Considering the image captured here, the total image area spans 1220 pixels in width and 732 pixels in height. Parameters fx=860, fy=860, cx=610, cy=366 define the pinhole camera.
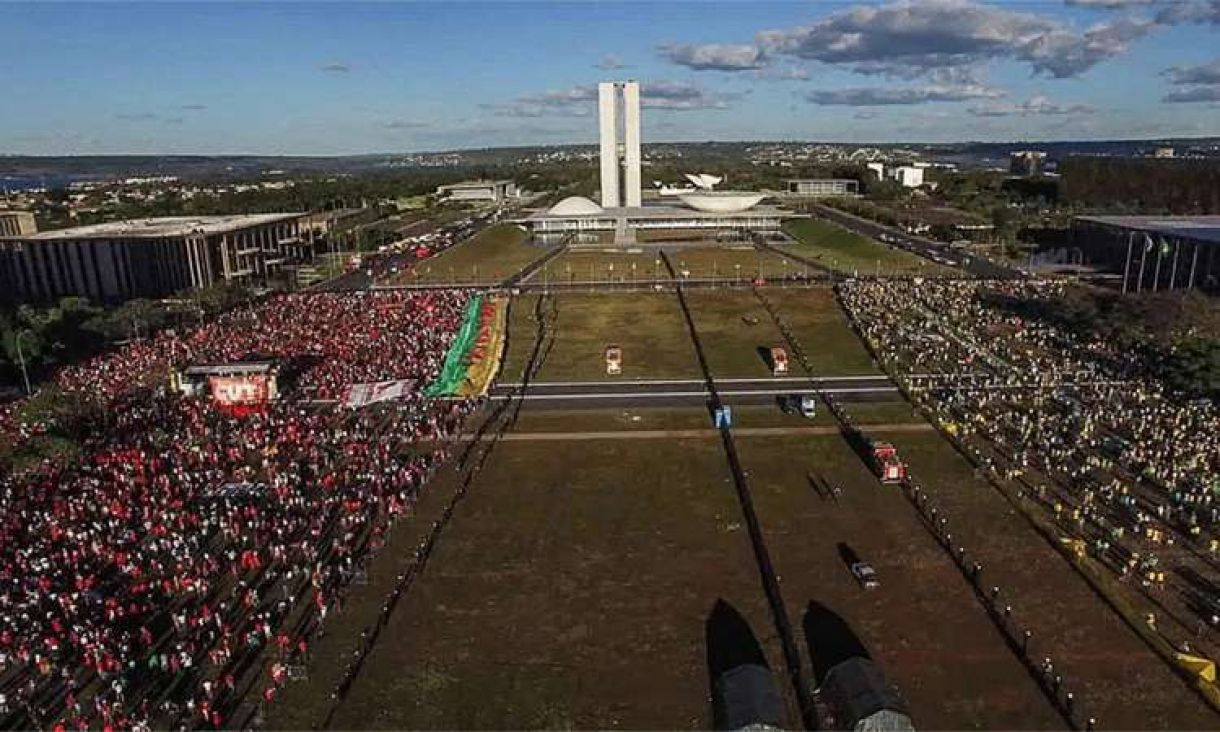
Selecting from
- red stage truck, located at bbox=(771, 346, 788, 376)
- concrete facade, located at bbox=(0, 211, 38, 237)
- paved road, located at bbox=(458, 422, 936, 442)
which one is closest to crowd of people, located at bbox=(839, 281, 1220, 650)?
paved road, located at bbox=(458, 422, 936, 442)

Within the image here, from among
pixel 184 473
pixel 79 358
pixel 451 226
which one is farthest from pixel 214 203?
pixel 184 473

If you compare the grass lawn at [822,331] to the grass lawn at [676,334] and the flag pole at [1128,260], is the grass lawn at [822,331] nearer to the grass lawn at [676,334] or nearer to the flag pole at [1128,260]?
the grass lawn at [676,334]

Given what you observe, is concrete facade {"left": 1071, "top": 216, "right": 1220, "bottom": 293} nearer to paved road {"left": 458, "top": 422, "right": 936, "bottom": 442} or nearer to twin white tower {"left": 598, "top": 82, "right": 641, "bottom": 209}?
paved road {"left": 458, "top": 422, "right": 936, "bottom": 442}

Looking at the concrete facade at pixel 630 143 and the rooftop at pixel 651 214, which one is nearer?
the rooftop at pixel 651 214

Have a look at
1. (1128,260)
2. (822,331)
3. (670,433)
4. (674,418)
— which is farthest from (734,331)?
(1128,260)

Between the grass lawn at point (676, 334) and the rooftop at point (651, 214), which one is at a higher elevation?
the rooftop at point (651, 214)

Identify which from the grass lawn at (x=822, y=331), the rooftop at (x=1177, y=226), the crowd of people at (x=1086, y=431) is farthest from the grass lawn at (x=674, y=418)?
the rooftop at (x=1177, y=226)
